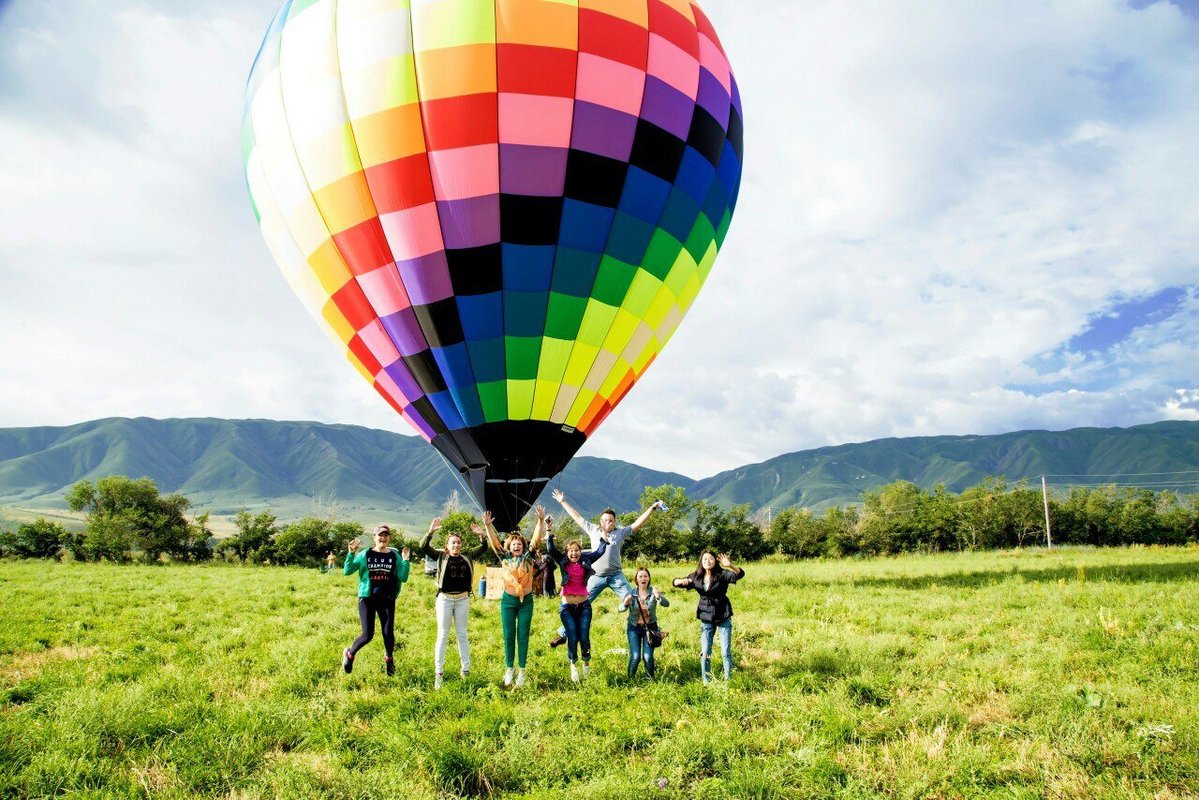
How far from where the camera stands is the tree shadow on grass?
46.9ft

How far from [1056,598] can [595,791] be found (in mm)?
10598

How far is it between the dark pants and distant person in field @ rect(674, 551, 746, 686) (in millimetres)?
1183

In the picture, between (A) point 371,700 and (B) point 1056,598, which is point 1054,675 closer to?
(B) point 1056,598

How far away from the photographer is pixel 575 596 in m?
7.63

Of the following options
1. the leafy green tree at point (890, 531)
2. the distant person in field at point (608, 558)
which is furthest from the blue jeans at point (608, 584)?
the leafy green tree at point (890, 531)

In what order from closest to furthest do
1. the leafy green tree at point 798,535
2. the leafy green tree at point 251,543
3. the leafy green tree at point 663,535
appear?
the leafy green tree at point 251,543 < the leafy green tree at point 663,535 < the leafy green tree at point 798,535

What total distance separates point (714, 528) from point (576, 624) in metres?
47.0

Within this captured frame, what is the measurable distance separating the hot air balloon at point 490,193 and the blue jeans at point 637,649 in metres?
4.08

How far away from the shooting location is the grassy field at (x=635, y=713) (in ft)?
15.7

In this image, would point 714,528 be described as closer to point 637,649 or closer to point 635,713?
point 637,649

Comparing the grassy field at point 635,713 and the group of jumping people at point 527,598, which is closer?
the grassy field at point 635,713

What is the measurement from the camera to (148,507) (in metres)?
51.3

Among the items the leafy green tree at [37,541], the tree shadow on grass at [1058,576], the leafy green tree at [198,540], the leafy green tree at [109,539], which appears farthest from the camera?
the leafy green tree at [198,540]

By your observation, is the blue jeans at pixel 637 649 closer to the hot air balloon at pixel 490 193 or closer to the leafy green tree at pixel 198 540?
the hot air balloon at pixel 490 193
